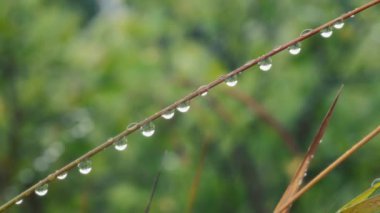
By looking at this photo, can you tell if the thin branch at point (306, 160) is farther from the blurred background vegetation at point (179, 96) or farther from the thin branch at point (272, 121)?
the blurred background vegetation at point (179, 96)

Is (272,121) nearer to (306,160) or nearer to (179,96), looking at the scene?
(306,160)

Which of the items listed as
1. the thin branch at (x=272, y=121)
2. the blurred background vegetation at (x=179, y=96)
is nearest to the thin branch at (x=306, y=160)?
the thin branch at (x=272, y=121)

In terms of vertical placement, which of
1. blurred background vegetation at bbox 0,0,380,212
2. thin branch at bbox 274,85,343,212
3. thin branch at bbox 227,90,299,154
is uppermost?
blurred background vegetation at bbox 0,0,380,212

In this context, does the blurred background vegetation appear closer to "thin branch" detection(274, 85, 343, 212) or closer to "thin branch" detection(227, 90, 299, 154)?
"thin branch" detection(227, 90, 299, 154)

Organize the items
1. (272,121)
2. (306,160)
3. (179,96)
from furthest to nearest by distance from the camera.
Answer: (179,96)
(272,121)
(306,160)

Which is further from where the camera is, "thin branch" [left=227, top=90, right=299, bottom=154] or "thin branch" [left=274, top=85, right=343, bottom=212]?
"thin branch" [left=227, top=90, right=299, bottom=154]

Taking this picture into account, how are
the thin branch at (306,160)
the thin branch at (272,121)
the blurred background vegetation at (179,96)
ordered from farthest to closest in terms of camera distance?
1. the blurred background vegetation at (179,96)
2. the thin branch at (272,121)
3. the thin branch at (306,160)

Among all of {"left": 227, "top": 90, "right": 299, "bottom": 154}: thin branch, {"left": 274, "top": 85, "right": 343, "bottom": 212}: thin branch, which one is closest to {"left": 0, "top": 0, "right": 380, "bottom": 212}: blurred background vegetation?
{"left": 227, "top": 90, "right": 299, "bottom": 154}: thin branch

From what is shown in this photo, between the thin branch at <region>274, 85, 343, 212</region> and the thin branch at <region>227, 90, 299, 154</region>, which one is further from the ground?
the thin branch at <region>227, 90, 299, 154</region>

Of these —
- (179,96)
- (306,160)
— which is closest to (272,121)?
(306,160)
